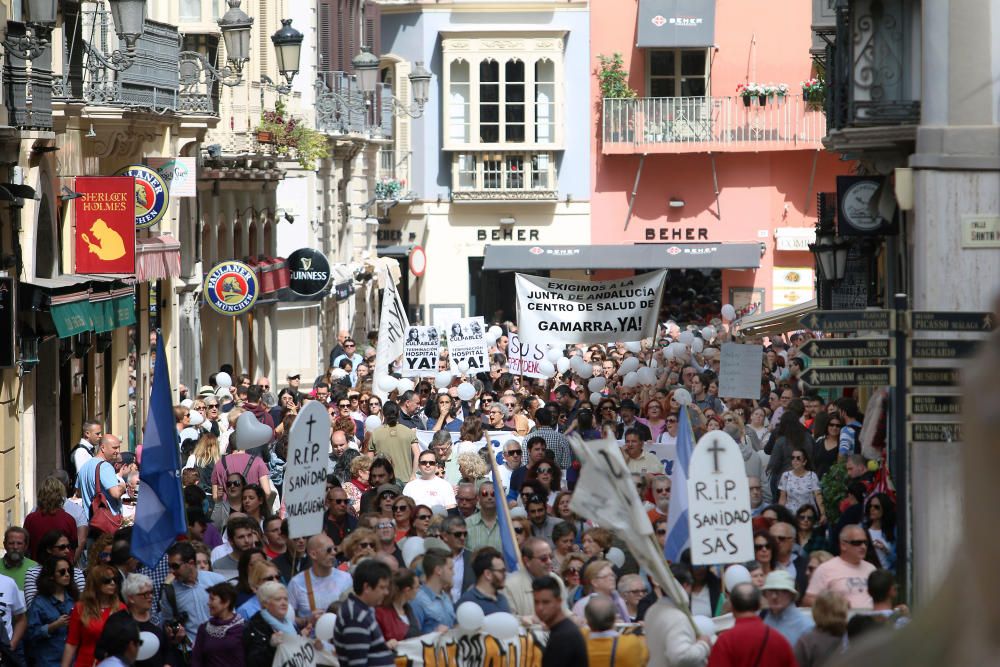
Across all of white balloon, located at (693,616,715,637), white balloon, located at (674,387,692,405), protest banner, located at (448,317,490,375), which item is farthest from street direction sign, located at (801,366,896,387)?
protest banner, located at (448,317,490,375)

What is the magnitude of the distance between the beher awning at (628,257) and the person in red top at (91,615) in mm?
35504

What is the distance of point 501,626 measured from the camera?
8.09 meters

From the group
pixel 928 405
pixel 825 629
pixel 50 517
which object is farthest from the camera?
pixel 50 517

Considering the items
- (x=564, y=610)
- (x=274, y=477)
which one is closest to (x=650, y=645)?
(x=564, y=610)

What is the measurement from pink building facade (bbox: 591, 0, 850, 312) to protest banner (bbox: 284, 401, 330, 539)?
3406cm

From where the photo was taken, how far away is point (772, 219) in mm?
45312

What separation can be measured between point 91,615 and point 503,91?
37.2 m

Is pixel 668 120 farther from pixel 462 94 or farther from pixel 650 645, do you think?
pixel 650 645

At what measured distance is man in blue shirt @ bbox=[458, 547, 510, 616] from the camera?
8719 millimetres

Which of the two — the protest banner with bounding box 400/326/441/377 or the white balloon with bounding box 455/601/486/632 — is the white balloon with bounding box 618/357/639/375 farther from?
the white balloon with bounding box 455/601/486/632

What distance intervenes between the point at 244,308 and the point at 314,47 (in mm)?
10734

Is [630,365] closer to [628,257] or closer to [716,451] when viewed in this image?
[716,451]

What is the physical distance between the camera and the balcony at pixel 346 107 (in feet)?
123

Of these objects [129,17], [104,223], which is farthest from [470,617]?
[104,223]
